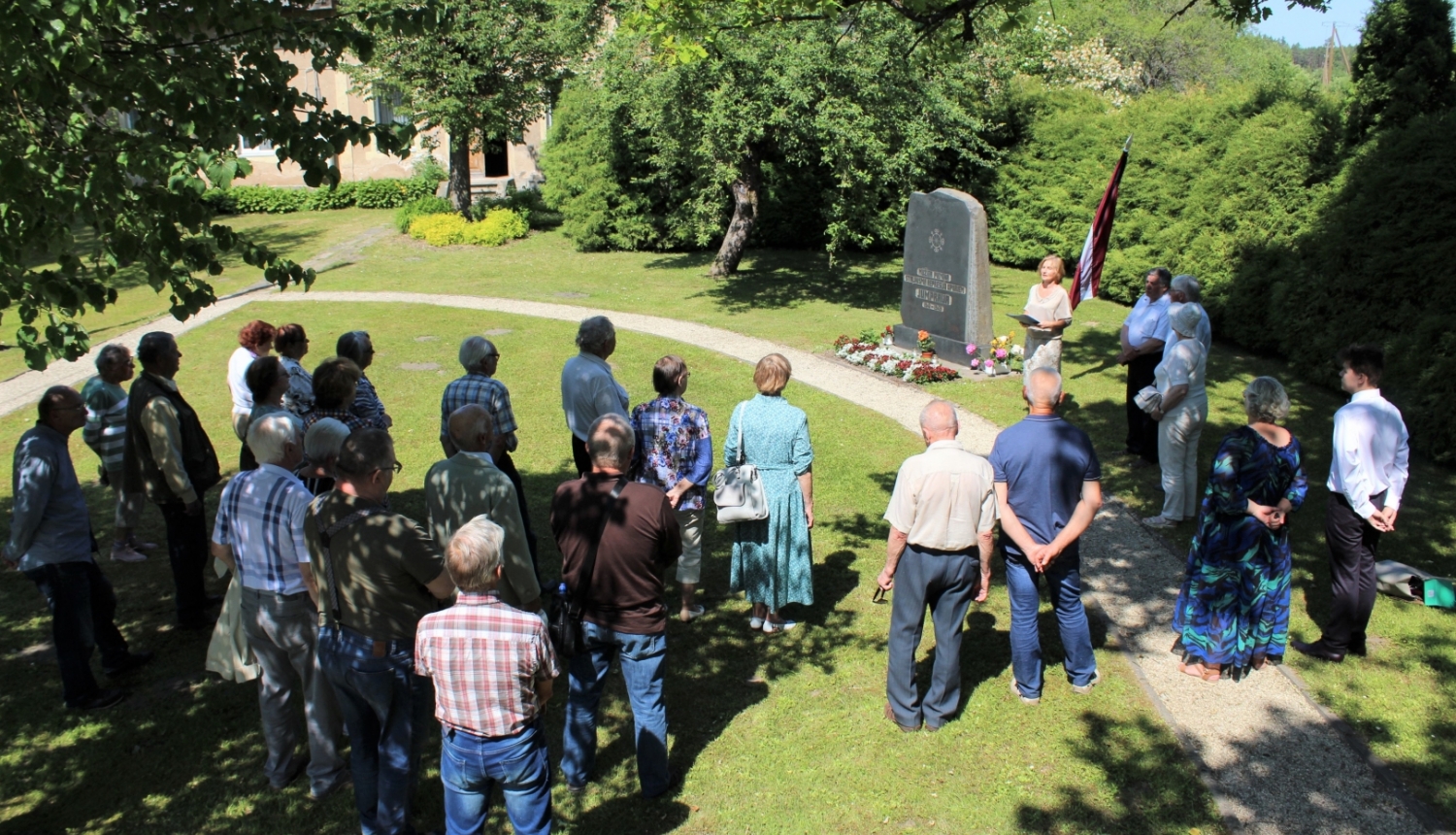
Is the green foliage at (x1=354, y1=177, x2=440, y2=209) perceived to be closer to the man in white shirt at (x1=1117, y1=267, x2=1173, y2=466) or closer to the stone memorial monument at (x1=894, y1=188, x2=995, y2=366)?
the stone memorial monument at (x1=894, y1=188, x2=995, y2=366)

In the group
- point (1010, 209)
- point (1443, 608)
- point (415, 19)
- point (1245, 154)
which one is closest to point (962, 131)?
point (1010, 209)

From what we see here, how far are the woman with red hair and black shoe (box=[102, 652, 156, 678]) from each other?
149 centimetres

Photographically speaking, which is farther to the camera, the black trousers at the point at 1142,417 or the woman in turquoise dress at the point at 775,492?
the black trousers at the point at 1142,417

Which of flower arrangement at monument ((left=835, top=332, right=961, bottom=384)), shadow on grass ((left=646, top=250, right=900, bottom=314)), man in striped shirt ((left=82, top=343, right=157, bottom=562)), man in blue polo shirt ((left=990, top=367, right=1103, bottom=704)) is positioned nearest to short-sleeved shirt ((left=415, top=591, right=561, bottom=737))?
man in blue polo shirt ((left=990, top=367, right=1103, bottom=704))

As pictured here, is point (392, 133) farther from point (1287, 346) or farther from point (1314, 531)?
point (1287, 346)

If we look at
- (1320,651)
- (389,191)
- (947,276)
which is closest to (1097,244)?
(947,276)

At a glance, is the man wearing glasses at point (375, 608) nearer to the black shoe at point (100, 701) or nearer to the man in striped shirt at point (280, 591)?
the man in striped shirt at point (280, 591)

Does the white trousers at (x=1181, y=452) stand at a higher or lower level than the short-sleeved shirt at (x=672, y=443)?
lower

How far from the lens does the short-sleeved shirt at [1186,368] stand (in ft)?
24.7

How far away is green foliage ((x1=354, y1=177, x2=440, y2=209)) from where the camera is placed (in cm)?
2861

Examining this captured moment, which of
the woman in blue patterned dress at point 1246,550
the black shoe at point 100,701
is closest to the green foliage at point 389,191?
the black shoe at point 100,701

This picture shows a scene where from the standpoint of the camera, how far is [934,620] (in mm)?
5164

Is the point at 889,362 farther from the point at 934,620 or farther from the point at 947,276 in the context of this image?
the point at 934,620

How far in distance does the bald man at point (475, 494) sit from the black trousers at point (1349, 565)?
4.56 m
